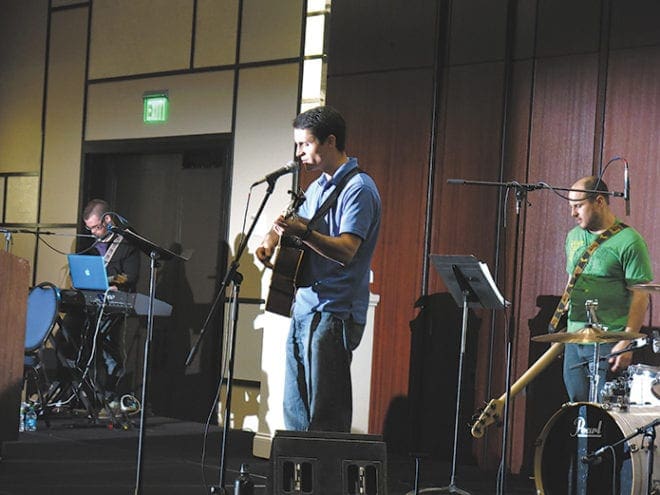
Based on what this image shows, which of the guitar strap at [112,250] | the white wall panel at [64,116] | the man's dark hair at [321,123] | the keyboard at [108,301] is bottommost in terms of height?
the keyboard at [108,301]

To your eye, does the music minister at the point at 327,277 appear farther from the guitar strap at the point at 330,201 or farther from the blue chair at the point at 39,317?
the blue chair at the point at 39,317

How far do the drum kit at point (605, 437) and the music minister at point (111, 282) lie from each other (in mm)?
3869

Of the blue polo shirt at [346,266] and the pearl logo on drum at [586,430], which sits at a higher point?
the blue polo shirt at [346,266]

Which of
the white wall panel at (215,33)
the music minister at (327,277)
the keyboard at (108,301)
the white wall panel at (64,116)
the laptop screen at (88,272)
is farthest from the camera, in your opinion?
the white wall panel at (64,116)

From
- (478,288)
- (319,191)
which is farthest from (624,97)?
(319,191)

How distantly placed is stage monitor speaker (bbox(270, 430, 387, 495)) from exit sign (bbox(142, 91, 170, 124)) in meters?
5.78

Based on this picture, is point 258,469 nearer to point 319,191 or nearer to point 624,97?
point 319,191

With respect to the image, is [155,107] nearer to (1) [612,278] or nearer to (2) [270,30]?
(2) [270,30]

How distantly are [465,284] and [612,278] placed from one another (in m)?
0.85

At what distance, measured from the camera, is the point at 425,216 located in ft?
23.2

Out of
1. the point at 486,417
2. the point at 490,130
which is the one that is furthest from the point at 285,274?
the point at 490,130

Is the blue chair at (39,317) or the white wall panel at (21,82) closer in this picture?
the blue chair at (39,317)

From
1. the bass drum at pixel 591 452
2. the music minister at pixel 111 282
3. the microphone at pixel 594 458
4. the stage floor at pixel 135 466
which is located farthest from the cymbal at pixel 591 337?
the music minister at pixel 111 282

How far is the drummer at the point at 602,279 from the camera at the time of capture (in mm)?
5492
